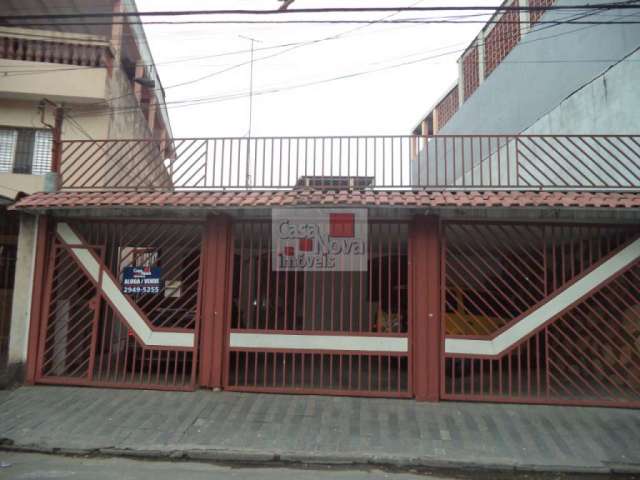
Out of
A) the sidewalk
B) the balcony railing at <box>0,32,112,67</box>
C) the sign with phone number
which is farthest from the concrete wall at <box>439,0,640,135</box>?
the balcony railing at <box>0,32,112,67</box>

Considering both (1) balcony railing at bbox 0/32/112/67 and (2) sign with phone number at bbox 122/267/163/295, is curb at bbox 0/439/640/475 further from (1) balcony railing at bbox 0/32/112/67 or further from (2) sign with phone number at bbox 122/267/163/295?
(1) balcony railing at bbox 0/32/112/67

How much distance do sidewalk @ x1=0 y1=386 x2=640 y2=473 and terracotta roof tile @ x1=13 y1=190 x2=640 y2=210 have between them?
107 inches

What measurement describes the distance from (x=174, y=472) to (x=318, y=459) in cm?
146

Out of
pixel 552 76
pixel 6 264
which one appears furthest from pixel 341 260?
pixel 552 76

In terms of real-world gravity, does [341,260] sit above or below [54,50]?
below

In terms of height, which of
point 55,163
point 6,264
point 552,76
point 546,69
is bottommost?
point 6,264

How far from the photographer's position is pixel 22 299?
22.2 ft

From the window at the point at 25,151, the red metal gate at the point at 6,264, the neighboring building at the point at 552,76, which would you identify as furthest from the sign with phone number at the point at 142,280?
the neighboring building at the point at 552,76

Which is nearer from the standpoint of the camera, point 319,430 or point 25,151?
point 319,430

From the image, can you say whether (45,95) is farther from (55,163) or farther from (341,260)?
(341,260)

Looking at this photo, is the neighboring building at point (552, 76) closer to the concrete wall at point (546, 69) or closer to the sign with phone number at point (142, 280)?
the concrete wall at point (546, 69)

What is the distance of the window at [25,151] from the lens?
966 centimetres

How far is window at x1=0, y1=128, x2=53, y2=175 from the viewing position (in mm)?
9664

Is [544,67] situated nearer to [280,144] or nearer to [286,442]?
[280,144]
